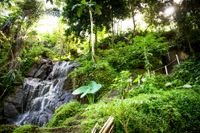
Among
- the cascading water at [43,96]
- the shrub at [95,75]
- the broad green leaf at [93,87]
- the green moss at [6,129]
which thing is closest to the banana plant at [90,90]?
the broad green leaf at [93,87]

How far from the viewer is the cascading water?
1347 cm

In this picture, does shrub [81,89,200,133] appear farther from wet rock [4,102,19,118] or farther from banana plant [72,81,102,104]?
wet rock [4,102,19,118]

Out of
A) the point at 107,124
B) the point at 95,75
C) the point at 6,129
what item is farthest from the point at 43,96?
the point at 107,124

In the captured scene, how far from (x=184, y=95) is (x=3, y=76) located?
11.7 meters

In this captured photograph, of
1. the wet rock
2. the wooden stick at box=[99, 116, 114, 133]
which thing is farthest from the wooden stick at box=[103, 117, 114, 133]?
the wet rock

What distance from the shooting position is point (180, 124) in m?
7.31

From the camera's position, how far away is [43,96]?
15.2m

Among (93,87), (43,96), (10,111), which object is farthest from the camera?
(10,111)

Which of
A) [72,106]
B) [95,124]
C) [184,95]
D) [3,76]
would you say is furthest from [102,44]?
[95,124]

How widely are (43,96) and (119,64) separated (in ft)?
16.8

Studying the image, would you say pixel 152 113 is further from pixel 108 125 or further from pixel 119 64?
pixel 119 64

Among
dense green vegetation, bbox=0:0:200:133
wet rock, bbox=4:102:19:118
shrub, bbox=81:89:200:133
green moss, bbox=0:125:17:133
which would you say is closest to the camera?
shrub, bbox=81:89:200:133

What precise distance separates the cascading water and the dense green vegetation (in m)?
1.17

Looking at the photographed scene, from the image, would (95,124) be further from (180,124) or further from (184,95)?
(184,95)
